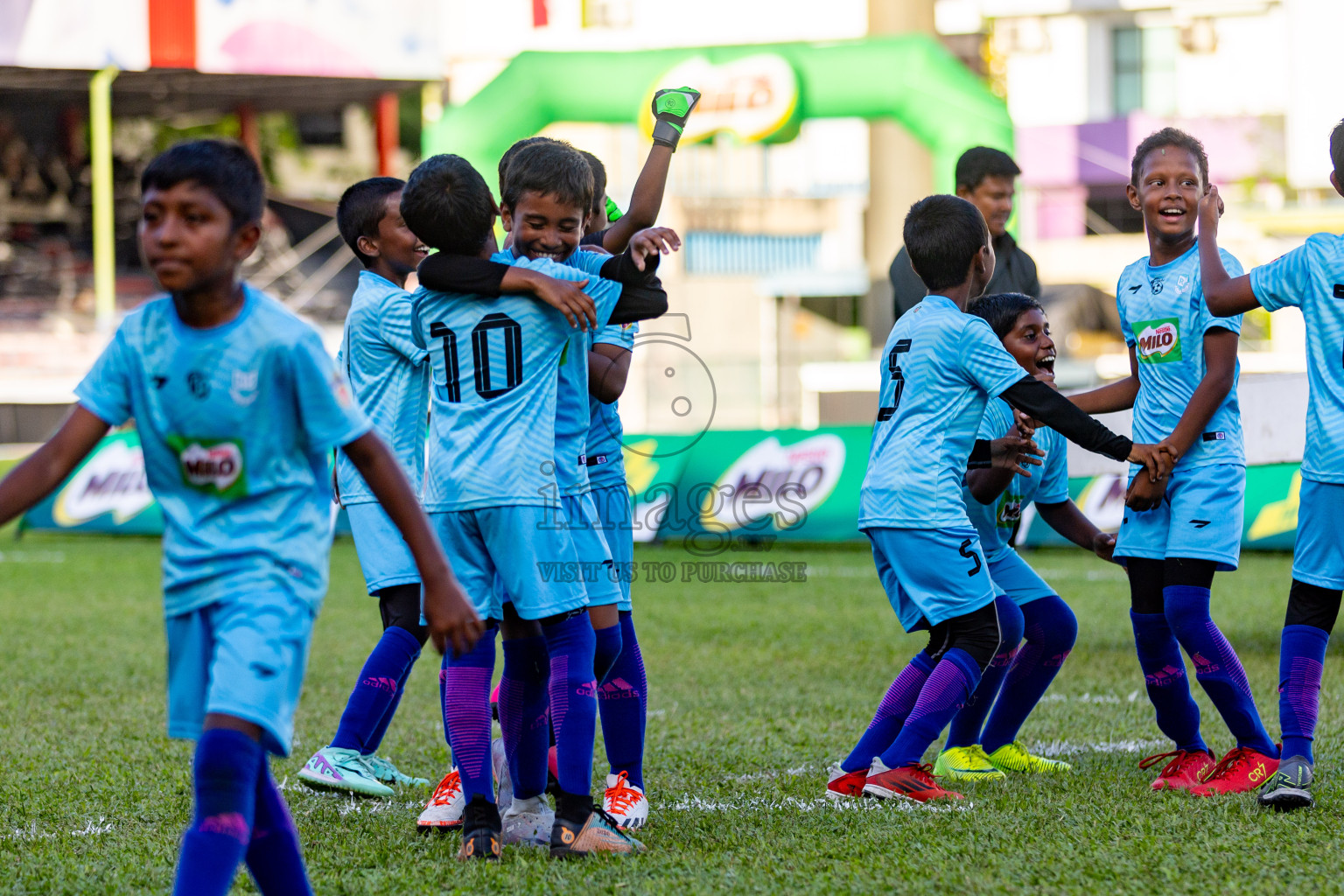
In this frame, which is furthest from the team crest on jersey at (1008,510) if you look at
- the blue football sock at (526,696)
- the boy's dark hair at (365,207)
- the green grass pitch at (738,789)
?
the boy's dark hair at (365,207)

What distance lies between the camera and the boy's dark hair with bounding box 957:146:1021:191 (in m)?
6.09

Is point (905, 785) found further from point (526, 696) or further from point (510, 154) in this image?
point (510, 154)

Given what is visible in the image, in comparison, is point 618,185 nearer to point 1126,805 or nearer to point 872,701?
point 872,701

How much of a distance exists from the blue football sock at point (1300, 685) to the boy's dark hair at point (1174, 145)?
1.48 metres

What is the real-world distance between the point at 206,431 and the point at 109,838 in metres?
1.87

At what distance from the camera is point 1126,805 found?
14.9 feet

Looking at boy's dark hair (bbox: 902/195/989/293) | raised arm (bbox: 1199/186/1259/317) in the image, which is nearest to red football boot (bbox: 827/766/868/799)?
boy's dark hair (bbox: 902/195/989/293)

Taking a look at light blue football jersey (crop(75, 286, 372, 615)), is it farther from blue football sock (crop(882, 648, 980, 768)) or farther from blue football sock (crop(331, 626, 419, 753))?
blue football sock (crop(882, 648, 980, 768))

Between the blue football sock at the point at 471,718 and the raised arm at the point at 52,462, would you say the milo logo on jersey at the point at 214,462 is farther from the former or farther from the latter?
the blue football sock at the point at 471,718

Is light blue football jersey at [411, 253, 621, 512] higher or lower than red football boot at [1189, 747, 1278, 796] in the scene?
higher

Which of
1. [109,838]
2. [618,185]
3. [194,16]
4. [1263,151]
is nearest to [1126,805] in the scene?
[109,838]

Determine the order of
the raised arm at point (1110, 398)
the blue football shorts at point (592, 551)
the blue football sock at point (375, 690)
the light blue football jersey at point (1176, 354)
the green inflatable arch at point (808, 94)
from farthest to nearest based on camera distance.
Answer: the green inflatable arch at point (808, 94)
the raised arm at point (1110, 398)
the blue football sock at point (375, 690)
the light blue football jersey at point (1176, 354)
the blue football shorts at point (592, 551)

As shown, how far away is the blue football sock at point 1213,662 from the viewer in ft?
15.5

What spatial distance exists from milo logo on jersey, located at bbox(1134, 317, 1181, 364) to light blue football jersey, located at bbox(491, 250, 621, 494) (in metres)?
1.89
